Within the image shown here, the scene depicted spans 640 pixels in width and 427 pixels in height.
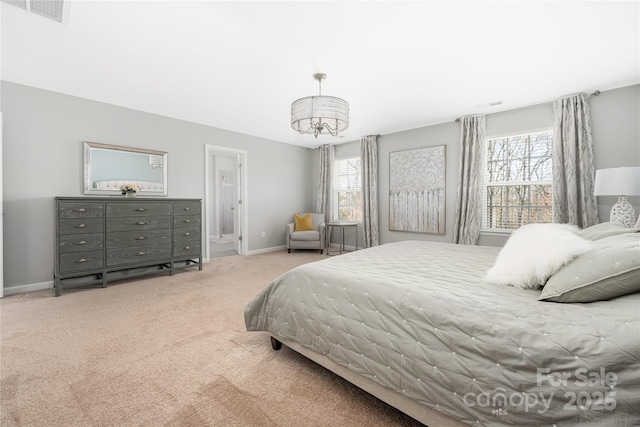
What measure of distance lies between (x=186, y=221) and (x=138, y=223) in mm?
624

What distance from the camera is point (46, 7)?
1917 millimetres

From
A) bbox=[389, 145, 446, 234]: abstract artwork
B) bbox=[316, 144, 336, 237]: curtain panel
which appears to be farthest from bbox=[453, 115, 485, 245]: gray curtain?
bbox=[316, 144, 336, 237]: curtain panel

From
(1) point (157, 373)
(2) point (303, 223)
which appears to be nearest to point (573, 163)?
(2) point (303, 223)

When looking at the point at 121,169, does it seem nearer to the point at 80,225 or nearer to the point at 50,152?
the point at 50,152

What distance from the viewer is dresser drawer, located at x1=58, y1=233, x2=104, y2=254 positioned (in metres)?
3.00

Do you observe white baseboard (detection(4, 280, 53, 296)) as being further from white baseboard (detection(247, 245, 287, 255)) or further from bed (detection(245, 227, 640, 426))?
bed (detection(245, 227, 640, 426))

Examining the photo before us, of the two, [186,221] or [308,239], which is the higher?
[186,221]

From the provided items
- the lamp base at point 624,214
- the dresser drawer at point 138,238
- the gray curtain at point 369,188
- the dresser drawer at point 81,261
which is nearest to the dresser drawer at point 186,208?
the dresser drawer at point 138,238

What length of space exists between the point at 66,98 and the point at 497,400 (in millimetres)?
5092

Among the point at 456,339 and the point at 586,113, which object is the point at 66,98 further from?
the point at 586,113

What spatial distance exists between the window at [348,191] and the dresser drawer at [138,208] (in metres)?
3.56

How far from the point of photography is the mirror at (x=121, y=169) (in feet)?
11.8

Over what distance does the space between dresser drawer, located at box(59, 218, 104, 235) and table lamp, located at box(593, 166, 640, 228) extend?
5624 millimetres

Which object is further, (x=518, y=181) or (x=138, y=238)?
(x=518, y=181)
